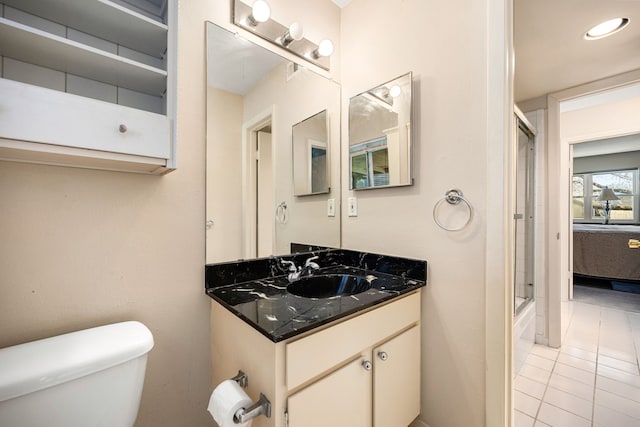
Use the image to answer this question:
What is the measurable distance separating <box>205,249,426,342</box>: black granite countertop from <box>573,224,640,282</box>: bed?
432 cm

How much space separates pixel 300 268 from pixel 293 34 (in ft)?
4.21

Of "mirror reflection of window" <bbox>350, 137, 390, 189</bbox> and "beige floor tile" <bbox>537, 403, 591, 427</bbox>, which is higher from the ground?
"mirror reflection of window" <bbox>350, 137, 390, 189</bbox>

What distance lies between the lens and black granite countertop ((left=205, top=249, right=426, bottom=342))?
0.86 meters

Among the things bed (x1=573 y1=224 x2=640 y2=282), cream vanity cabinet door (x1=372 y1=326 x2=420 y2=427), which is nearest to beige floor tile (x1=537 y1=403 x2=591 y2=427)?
cream vanity cabinet door (x1=372 y1=326 x2=420 y2=427)

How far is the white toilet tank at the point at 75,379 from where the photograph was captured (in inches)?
24.7

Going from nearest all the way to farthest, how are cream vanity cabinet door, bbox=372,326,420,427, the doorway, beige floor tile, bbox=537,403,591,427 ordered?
cream vanity cabinet door, bbox=372,326,420,427, the doorway, beige floor tile, bbox=537,403,591,427

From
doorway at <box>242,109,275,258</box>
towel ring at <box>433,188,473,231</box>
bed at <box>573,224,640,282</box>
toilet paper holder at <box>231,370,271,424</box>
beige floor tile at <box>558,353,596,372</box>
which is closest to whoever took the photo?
toilet paper holder at <box>231,370,271,424</box>

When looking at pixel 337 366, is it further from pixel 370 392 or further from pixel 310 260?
pixel 310 260

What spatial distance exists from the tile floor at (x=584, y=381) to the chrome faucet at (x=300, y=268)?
1433mm

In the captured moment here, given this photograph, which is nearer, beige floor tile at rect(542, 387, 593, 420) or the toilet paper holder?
the toilet paper holder

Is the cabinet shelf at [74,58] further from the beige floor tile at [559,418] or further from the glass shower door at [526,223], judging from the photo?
the glass shower door at [526,223]

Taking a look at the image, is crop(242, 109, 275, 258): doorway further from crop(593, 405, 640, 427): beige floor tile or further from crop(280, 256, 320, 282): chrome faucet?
crop(593, 405, 640, 427): beige floor tile

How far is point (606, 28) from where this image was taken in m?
1.63

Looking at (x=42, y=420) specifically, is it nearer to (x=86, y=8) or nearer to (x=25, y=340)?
(x=25, y=340)
